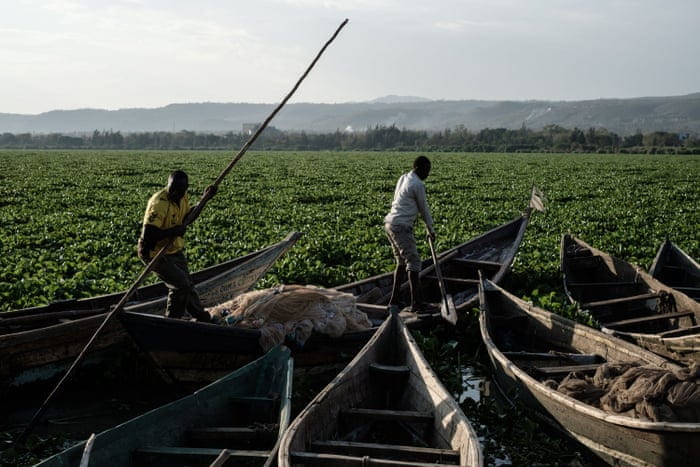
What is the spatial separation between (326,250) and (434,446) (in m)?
8.82

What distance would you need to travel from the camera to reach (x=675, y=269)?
10719mm

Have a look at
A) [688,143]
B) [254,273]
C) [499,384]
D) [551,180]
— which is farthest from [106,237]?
[688,143]

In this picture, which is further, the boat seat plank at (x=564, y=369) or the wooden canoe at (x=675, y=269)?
the wooden canoe at (x=675, y=269)

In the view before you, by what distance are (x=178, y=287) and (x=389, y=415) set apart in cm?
282

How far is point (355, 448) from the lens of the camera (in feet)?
15.3

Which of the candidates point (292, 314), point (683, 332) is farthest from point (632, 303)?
point (292, 314)

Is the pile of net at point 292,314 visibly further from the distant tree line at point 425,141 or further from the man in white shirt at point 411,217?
the distant tree line at point 425,141

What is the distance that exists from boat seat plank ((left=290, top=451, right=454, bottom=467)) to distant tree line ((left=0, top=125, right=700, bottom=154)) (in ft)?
273

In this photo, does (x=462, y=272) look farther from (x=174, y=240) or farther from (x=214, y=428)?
(x=214, y=428)

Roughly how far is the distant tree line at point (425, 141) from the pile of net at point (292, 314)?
80.6 meters

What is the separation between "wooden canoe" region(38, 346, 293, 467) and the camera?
178 inches

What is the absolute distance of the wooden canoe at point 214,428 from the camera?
178 inches

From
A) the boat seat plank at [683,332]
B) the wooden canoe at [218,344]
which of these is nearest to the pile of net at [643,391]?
the boat seat plank at [683,332]

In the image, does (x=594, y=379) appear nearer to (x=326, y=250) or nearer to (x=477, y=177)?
(x=326, y=250)
